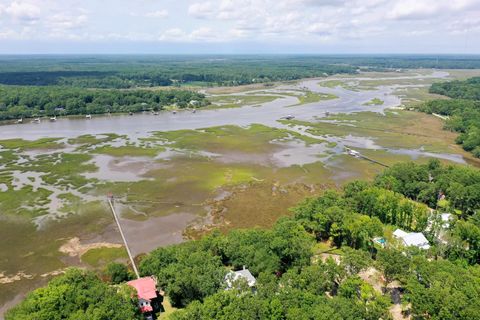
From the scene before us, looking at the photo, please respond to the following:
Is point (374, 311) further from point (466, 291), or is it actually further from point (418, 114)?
point (418, 114)

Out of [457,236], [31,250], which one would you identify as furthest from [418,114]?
[31,250]

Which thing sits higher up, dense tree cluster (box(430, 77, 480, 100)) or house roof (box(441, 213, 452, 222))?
dense tree cluster (box(430, 77, 480, 100))

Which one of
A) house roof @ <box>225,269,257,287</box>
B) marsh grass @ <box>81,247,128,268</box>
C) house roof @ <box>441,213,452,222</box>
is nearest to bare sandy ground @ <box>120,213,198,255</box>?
marsh grass @ <box>81,247,128,268</box>

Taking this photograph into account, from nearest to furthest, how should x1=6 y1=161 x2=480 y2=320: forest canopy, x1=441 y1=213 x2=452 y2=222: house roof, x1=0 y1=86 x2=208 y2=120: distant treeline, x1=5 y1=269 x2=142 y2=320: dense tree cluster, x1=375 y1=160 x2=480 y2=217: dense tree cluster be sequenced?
1. x1=5 y1=269 x2=142 y2=320: dense tree cluster
2. x1=6 y1=161 x2=480 y2=320: forest canopy
3. x1=441 y1=213 x2=452 y2=222: house roof
4. x1=375 y1=160 x2=480 y2=217: dense tree cluster
5. x1=0 y1=86 x2=208 y2=120: distant treeline

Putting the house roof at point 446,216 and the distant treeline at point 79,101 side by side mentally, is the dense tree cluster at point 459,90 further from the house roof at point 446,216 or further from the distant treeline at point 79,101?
the house roof at point 446,216

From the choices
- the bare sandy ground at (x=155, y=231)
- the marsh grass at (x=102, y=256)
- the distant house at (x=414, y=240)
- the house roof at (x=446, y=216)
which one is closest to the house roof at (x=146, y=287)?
the marsh grass at (x=102, y=256)

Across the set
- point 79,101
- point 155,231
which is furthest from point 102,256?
point 79,101

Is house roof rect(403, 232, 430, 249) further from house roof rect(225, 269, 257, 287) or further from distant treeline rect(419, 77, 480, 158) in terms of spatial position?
distant treeline rect(419, 77, 480, 158)
